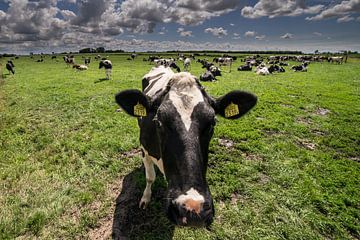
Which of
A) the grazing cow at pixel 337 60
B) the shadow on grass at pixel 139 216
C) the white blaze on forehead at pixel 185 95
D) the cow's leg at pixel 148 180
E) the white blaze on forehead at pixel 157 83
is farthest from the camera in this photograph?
the grazing cow at pixel 337 60

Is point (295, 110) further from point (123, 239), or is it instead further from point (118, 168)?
point (123, 239)

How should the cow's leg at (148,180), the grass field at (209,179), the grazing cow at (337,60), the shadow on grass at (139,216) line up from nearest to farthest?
the shadow on grass at (139,216)
the grass field at (209,179)
the cow's leg at (148,180)
the grazing cow at (337,60)

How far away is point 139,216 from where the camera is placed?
4.56m

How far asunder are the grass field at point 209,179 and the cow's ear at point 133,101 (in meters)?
2.15

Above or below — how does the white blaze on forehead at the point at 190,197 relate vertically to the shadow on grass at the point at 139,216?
above

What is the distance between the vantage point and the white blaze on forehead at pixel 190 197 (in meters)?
2.57

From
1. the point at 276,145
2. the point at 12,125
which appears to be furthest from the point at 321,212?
the point at 12,125

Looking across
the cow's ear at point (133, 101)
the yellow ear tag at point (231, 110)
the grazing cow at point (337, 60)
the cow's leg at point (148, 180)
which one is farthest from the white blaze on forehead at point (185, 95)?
the grazing cow at point (337, 60)

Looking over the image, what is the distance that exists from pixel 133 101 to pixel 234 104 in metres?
1.62

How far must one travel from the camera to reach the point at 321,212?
15.4ft

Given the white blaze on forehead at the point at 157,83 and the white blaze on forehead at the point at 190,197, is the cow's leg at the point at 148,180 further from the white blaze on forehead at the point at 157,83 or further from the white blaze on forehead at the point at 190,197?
the white blaze on forehead at the point at 190,197

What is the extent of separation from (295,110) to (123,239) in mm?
10252

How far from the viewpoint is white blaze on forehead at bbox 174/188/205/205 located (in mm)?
2572

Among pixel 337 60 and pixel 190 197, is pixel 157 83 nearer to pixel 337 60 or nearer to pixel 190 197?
pixel 190 197
